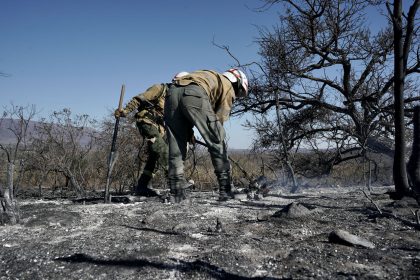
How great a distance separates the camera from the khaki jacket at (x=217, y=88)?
13.9 ft

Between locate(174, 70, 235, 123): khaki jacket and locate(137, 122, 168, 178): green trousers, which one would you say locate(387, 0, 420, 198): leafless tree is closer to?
→ locate(174, 70, 235, 123): khaki jacket

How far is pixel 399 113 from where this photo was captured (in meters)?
4.13

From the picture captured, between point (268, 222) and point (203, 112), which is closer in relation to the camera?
point (268, 222)

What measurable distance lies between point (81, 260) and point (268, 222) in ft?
5.07

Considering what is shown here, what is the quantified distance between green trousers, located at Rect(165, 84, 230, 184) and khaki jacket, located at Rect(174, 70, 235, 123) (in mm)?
133

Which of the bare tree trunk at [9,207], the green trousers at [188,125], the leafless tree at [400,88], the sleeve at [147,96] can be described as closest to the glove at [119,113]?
the sleeve at [147,96]

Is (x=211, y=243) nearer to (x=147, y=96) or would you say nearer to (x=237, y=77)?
(x=237, y=77)

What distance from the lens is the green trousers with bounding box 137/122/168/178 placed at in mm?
5461

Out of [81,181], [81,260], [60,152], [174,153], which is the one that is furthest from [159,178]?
[81,260]

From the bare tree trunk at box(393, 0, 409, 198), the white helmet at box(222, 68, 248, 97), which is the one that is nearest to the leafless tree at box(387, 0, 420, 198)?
the bare tree trunk at box(393, 0, 409, 198)

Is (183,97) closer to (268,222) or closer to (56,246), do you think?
(268,222)

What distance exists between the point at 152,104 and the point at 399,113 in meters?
3.13

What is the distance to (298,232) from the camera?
288 cm

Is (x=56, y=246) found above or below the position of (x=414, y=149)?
below
